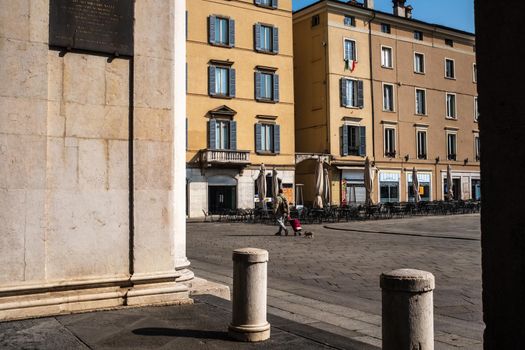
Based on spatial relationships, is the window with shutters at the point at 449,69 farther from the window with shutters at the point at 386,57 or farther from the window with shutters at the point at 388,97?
the window with shutters at the point at 388,97

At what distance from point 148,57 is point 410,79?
3811 centimetres

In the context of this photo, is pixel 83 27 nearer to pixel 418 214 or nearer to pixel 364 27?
pixel 418 214

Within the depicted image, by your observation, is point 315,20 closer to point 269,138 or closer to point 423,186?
point 269,138

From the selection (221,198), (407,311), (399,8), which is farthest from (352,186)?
(407,311)

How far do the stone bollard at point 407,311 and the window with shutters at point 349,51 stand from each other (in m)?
35.9

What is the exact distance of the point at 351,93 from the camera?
38.3 metres

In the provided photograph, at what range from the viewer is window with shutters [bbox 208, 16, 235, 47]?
32844 millimetres

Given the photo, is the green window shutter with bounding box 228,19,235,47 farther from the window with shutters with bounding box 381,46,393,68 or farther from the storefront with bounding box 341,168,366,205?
the window with shutters with bounding box 381,46,393,68

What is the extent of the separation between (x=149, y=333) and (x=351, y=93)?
115 feet

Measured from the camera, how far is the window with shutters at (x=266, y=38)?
34.7 metres

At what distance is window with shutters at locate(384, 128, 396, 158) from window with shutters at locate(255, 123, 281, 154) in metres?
9.26

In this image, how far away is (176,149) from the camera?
6.76 metres

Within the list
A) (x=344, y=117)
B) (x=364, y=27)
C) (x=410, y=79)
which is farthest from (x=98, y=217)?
(x=410, y=79)

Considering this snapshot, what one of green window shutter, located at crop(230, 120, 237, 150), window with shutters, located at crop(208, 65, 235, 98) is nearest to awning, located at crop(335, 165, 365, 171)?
green window shutter, located at crop(230, 120, 237, 150)
